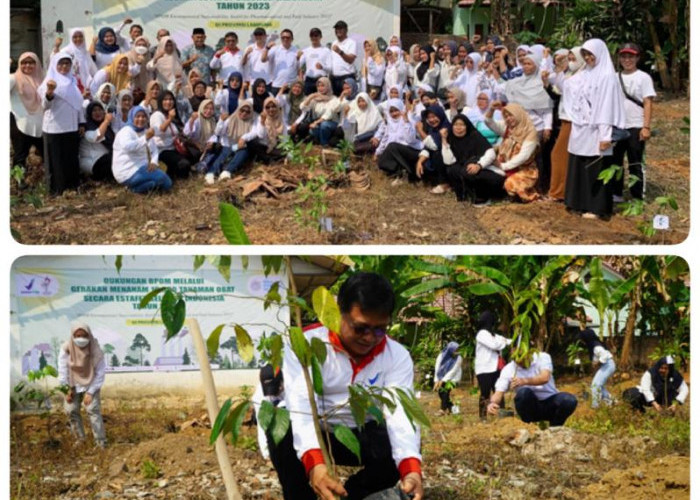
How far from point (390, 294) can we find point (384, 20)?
12.4 ft

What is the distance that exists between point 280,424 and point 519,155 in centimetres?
372

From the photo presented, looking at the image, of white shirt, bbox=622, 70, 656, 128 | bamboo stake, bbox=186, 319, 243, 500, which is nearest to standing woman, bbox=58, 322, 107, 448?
bamboo stake, bbox=186, 319, 243, 500

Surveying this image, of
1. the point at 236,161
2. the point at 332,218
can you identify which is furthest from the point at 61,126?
the point at 332,218

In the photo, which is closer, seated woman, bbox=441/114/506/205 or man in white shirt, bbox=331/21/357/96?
seated woman, bbox=441/114/506/205

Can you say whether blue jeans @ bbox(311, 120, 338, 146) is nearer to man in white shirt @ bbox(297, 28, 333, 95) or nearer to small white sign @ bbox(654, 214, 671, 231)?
man in white shirt @ bbox(297, 28, 333, 95)

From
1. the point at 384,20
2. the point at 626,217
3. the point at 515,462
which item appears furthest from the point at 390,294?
the point at 384,20

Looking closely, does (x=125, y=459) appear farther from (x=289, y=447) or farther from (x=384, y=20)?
(x=384, y=20)

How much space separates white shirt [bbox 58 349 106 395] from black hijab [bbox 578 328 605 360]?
2517 millimetres

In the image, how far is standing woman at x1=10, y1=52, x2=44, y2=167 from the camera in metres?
6.93

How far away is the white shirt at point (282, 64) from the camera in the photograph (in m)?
7.31

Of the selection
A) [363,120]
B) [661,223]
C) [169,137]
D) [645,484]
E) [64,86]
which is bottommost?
[645,484]

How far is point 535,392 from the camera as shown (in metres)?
5.86

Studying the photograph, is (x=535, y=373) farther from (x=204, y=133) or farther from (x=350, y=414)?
(x=204, y=133)

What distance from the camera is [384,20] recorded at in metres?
7.35
